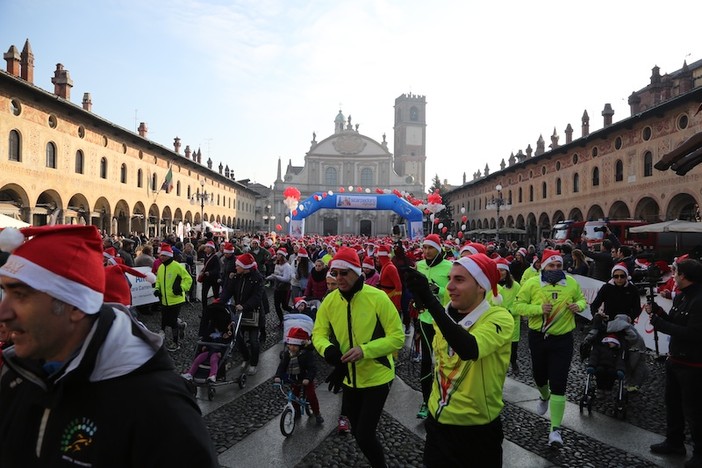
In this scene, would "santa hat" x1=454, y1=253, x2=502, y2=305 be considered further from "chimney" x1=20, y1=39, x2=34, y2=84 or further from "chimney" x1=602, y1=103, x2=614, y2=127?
"chimney" x1=602, y1=103, x2=614, y2=127

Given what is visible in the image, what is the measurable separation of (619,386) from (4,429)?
655cm

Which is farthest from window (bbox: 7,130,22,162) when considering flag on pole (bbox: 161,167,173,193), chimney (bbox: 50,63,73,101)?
flag on pole (bbox: 161,167,173,193)

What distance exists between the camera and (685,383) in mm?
4625

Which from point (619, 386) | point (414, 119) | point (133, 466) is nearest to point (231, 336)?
point (619, 386)

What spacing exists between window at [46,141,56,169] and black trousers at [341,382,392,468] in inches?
1047

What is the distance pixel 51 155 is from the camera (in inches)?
978

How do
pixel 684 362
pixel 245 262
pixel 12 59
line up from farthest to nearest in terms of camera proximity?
pixel 12 59 < pixel 245 262 < pixel 684 362

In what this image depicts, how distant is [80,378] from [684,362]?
17.7 ft

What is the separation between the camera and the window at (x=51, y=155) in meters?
24.5

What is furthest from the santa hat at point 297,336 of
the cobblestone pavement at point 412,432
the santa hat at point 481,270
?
the santa hat at point 481,270

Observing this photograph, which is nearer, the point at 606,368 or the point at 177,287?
the point at 606,368

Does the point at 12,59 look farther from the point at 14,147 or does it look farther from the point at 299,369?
the point at 299,369

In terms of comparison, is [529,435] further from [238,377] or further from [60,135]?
[60,135]

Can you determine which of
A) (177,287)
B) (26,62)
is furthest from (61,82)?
(177,287)
